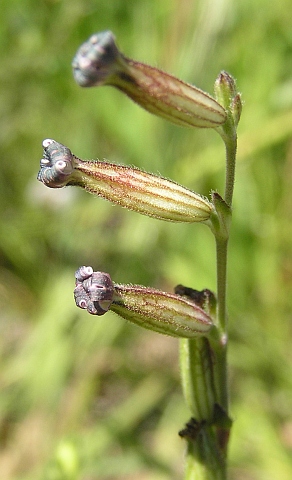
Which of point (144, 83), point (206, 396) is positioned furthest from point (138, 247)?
point (144, 83)

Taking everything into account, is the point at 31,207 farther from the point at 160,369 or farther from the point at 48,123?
the point at 160,369

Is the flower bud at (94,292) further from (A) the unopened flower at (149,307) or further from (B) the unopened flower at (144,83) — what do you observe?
(B) the unopened flower at (144,83)

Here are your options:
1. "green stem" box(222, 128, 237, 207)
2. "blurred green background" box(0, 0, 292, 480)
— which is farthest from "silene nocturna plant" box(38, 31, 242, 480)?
"blurred green background" box(0, 0, 292, 480)

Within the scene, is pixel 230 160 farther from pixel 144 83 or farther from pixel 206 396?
pixel 206 396

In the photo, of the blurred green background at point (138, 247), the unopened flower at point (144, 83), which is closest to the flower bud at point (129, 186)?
the unopened flower at point (144, 83)

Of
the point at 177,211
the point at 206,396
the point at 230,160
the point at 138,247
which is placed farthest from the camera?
the point at 138,247

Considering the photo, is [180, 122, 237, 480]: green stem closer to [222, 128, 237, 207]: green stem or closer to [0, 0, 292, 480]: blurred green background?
[222, 128, 237, 207]: green stem
